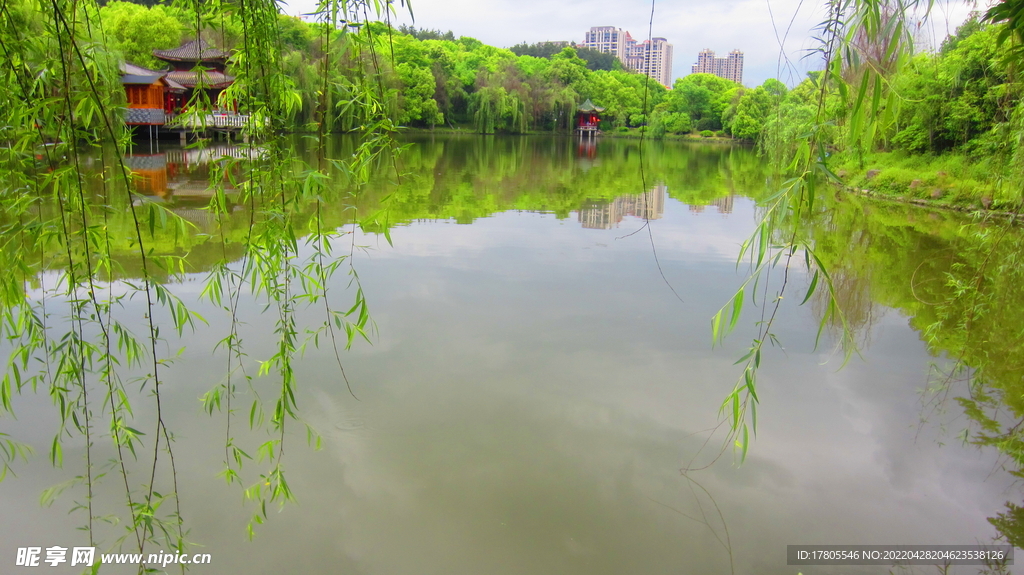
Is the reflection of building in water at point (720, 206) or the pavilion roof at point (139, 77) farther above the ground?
the pavilion roof at point (139, 77)

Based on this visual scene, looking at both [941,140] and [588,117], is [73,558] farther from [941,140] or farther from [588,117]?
[588,117]

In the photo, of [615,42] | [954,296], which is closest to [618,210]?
[954,296]

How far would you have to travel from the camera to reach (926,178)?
10.6 metres

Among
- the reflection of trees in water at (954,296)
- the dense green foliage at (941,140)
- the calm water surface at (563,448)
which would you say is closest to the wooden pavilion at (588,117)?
the dense green foliage at (941,140)

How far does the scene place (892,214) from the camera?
9367mm

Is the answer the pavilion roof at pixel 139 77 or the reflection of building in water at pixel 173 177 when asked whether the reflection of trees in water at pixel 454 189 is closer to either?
the reflection of building in water at pixel 173 177

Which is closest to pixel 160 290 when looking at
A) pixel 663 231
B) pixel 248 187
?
pixel 248 187

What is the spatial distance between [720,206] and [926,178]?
344cm

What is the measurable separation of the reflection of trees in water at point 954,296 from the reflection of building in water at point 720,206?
1.29 meters

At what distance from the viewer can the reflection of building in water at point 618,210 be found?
812cm

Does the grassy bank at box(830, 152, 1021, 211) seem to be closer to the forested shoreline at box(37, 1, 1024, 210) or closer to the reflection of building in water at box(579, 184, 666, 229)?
the forested shoreline at box(37, 1, 1024, 210)

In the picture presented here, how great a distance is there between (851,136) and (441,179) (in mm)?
10965

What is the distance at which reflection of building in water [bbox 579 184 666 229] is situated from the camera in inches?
320

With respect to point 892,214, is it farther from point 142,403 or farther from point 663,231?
point 142,403
